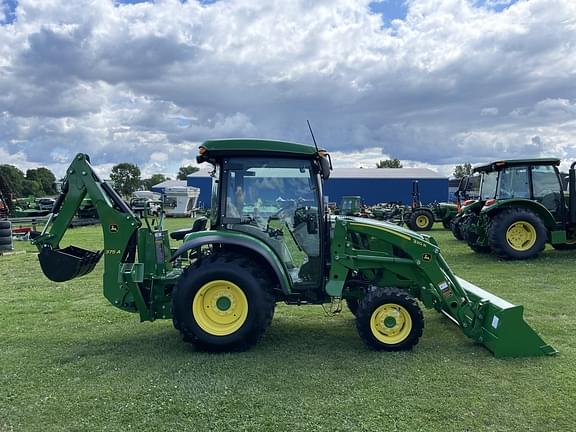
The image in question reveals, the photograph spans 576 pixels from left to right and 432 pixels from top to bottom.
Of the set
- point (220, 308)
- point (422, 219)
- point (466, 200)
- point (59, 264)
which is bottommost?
point (220, 308)

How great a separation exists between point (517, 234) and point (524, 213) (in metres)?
0.52

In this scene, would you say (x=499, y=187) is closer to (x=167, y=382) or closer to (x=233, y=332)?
(x=233, y=332)

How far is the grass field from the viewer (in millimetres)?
3818

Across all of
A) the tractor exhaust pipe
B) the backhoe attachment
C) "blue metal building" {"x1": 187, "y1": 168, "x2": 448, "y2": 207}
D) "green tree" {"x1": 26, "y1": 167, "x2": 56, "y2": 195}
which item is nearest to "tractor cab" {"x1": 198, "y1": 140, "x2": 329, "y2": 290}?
the backhoe attachment

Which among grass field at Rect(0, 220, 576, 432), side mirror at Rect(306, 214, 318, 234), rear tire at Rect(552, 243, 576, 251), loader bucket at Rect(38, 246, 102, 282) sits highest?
side mirror at Rect(306, 214, 318, 234)

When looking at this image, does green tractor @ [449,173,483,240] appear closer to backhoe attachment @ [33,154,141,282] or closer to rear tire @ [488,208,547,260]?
rear tire @ [488,208,547,260]

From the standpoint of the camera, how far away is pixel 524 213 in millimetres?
11617

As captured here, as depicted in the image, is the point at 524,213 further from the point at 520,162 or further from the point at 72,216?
the point at 72,216

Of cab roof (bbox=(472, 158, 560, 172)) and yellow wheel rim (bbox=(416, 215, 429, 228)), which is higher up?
cab roof (bbox=(472, 158, 560, 172))

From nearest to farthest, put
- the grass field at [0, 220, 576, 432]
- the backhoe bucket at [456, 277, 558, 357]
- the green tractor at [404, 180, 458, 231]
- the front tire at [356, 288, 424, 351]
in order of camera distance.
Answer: the grass field at [0, 220, 576, 432]
the backhoe bucket at [456, 277, 558, 357]
the front tire at [356, 288, 424, 351]
the green tractor at [404, 180, 458, 231]

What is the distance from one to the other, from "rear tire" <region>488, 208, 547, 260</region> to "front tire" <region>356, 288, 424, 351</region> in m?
7.25

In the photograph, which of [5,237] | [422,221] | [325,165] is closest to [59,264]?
[325,165]

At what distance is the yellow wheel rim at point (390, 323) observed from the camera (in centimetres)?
525

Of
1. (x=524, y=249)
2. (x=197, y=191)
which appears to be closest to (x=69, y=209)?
(x=524, y=249)
